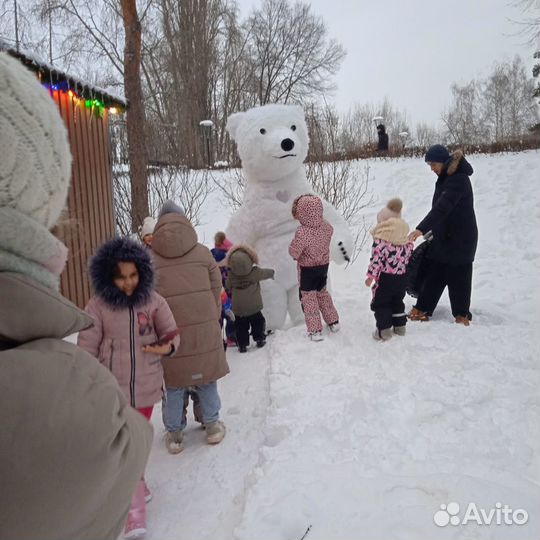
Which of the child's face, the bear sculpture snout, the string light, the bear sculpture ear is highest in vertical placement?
the string light

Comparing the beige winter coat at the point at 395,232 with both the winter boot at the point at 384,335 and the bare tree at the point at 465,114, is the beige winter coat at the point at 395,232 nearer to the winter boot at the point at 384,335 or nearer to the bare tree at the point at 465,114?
the winter boot at the point at 384,335

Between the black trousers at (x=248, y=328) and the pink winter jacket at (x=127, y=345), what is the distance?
2.24m

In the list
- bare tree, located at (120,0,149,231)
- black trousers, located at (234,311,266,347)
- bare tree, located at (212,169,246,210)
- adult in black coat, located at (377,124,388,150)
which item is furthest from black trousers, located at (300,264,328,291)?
adult in black coat, located at (377,124,388,150)

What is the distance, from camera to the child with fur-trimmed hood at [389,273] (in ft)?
14.5

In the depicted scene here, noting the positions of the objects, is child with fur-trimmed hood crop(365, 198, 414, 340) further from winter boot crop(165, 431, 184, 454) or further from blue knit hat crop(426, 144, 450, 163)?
winter boot crop(165, 431, 184, 454)

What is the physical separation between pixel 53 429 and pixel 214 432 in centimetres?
265

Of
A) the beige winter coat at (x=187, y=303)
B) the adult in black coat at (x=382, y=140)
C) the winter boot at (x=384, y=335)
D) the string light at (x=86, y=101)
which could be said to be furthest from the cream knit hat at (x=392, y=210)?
the adult in black coat at (x=382, y=140)

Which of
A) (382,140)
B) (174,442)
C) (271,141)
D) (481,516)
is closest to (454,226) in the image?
(271,141)

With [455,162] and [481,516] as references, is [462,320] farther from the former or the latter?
[481,516]

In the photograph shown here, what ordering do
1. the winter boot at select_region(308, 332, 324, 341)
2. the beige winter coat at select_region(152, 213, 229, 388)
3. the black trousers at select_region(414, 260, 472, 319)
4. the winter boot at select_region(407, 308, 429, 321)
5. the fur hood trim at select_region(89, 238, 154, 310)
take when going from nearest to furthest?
the fur hood trim at select_region(89, 238, 154, 310), the beige winter coat at select_region(152, 213, 229, 388), the winter boot at select_region(308, 332, 324, 341), the black trousers at select_region(414, 260, 472, 319), the winter boot at select_region(407, 308, 429, 321)

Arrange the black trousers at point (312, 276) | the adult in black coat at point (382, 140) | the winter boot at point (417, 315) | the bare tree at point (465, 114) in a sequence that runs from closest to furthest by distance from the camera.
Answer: the black trousers at point (312, 276) < the winter boot at point (417, 315) < the adult in black coat at point (382, 140) < the bare tree at point (465, 114)

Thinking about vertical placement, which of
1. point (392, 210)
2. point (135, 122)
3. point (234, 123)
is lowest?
point (392, 210)

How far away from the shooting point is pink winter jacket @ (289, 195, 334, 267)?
182 inches

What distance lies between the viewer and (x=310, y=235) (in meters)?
4.63
